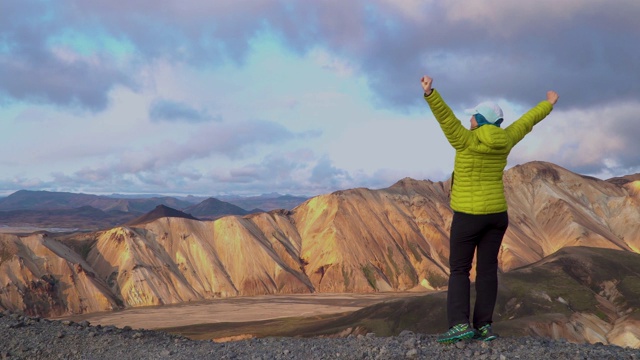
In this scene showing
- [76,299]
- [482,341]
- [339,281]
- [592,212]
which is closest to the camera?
[482,341]

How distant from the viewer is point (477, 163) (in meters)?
8.13

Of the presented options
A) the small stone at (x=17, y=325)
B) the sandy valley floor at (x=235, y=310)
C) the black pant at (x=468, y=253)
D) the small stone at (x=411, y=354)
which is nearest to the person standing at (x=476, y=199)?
the black pant at (x=468, y=253)

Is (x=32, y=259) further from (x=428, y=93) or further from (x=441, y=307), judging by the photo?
(x=428, y=93)

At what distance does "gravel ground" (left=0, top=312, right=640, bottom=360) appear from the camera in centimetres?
801

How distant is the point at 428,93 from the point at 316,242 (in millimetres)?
105229

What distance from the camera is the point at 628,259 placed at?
68.6 meters

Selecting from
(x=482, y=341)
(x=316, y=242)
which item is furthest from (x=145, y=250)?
(x=482, y=341)

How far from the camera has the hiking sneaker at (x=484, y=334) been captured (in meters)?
8.59

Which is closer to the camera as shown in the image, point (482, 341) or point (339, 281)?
point (482, 341)

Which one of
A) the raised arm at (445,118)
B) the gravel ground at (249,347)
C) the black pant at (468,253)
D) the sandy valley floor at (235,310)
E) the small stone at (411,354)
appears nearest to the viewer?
the raised arm at (445,118)

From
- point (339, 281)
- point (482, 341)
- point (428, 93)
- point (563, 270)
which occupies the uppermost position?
point (428, 93)

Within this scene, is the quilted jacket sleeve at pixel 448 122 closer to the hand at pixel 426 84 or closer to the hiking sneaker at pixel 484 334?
the hand at pixel 426 84

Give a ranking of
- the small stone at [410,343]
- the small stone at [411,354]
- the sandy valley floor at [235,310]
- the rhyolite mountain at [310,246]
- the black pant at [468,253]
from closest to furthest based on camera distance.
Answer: the small stone at [411,354]
the black pant at [468,253]
the small stone at [410,343]
the sandy valley floor at [235,310]
the rhyolite mountain at [310,246]

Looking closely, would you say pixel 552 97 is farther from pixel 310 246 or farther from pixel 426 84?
pixel 310 246
